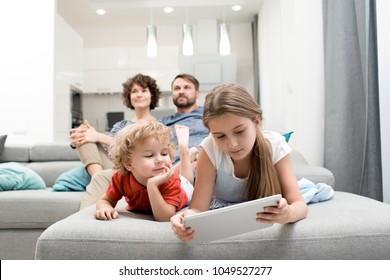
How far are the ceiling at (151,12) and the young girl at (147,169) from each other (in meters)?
4.17

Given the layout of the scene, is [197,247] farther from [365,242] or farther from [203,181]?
[365,242]

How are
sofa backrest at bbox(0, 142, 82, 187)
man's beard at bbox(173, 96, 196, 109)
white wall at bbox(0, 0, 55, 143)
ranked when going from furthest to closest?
white wall at bbox(0, 0, 55, 143) < sofa backrest at bbox(0, 142, 82, 187) < man's beard at bbox(173, 96, 196, 109)

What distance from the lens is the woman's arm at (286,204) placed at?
99cm

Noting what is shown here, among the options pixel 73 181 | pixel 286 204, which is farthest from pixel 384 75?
pixel 73 181

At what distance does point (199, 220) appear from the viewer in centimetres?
94

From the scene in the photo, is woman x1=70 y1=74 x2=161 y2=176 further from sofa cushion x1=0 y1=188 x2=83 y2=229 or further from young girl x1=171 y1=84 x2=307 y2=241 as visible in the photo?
young girl x1=171 y1=84 x2=307 y2=241

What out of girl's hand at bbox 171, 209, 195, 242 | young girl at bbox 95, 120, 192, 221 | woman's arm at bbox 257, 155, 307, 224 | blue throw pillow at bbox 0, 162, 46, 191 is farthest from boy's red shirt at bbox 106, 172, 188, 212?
blue throw pillow at bbox 0, 162, 46, 191

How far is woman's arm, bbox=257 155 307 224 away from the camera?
99 cm

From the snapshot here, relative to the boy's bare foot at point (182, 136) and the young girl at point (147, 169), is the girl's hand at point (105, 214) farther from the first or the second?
the boy's bare foot at point (182, 136)

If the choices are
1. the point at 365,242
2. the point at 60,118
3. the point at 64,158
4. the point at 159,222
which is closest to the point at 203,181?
the point at 159,222

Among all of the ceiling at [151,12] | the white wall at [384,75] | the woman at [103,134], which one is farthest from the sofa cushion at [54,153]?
the ceiling at [151,12]

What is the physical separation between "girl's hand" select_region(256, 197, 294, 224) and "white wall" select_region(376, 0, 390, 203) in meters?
1.66

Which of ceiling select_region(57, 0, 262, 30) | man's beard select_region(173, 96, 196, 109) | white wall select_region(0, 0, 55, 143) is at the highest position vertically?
ceiling select_region(57, 0, 262, 30)

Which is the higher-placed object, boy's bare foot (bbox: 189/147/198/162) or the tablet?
boy's bare foot (bbox: 189/147/198/162)
